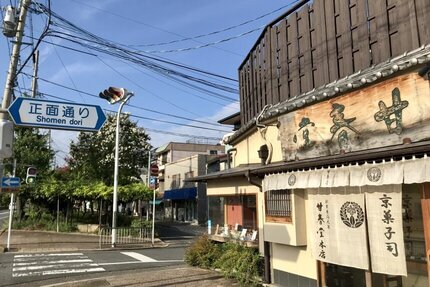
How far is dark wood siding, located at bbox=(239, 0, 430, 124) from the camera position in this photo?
7.12m

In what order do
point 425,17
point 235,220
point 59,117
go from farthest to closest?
point 235,220 < point 59,117 < point 425,17

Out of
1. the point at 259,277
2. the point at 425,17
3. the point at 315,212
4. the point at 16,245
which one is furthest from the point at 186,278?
the point at 16,245

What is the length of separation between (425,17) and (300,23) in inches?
140

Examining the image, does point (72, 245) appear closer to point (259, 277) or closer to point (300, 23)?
point (259, 277)

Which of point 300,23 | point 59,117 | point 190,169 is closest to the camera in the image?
point 59,117

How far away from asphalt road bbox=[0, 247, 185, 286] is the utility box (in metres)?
7.45

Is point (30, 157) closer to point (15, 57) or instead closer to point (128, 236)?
point (128, 236)

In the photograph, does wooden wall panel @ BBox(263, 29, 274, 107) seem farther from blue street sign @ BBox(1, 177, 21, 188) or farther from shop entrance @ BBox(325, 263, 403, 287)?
blue street sign @ BBox(1, 177, 21, 188)

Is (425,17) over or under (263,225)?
over

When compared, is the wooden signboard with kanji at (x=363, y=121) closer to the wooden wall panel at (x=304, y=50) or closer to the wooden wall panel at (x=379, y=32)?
the wooden wall panel at (x=379, y=32)

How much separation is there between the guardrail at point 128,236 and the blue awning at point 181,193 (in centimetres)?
1934

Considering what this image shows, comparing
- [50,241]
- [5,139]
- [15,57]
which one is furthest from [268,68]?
[50,241]

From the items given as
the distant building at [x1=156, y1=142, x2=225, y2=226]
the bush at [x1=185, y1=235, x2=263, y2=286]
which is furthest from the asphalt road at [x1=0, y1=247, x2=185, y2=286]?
the distant building at [x1=156, y1=142, x2=225, y2=226]

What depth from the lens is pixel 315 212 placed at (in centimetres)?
869
